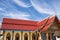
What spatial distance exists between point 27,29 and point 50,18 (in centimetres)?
772

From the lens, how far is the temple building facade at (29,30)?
31.5 m

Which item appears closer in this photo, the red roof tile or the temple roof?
the temple roof

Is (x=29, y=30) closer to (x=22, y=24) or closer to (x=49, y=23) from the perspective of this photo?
(x=22, y=24)

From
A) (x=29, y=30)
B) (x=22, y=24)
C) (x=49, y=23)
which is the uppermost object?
(x=49, y=23)

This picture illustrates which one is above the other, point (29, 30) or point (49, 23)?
point (49, 23)

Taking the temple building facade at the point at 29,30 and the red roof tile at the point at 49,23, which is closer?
the temple building facade at the point at 29,30

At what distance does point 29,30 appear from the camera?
33.4 metres

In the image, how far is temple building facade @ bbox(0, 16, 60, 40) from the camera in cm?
3149

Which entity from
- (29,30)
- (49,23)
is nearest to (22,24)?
(29,30)

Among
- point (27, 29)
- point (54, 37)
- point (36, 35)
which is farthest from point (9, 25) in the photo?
point (54, 37)

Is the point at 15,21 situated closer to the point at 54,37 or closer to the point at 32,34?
the point at 32,34

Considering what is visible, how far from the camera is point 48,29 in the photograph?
32.7 meters

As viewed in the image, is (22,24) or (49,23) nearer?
(49,23)

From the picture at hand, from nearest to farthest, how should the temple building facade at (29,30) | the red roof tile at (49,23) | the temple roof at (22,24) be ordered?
the temple building facade at (29,30) < the temple roof at (22,24) < the red roof tile at (49,23)
